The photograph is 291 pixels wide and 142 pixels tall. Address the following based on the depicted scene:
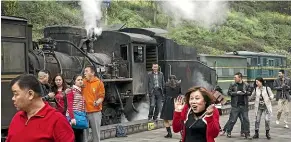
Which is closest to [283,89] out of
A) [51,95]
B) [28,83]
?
[51,95]

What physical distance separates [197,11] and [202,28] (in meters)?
8.06

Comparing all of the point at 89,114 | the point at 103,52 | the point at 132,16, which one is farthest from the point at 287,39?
the point at 89,114

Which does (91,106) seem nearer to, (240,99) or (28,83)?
(240,99)

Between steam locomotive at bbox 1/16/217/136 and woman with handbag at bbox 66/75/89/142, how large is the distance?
196cm

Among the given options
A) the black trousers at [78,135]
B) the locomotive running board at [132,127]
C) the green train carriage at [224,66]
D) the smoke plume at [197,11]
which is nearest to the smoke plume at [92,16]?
the locomotive running board at [132,127]

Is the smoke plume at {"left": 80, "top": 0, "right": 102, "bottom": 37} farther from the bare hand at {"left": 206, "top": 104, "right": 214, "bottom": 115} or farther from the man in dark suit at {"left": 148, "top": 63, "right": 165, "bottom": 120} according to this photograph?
the bare hand at {"left": 206, "top": 104, "right": 214, "bottom": 115}

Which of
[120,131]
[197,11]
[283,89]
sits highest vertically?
[197,11]

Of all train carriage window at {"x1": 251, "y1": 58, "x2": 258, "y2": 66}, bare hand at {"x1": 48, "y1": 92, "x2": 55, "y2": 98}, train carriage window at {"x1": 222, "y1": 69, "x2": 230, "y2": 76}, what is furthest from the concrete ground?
train carriage window at {"x1": 251, "y1": 58, "x2": 258, "y2": 66}

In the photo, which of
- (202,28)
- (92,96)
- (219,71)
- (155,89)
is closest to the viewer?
(92,96)

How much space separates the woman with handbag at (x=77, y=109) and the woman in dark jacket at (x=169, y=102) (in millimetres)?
4005

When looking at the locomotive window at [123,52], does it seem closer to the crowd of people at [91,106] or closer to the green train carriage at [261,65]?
the crowd of people at [91,106]

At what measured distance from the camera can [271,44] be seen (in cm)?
4419

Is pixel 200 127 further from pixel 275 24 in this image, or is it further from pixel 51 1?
pixel 275 24

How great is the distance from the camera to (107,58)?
43.8 feet
